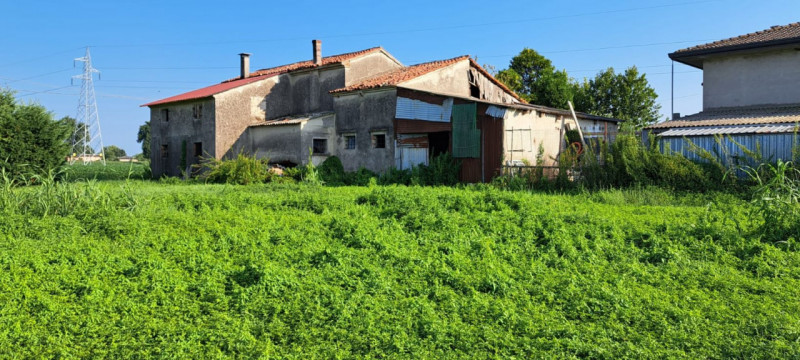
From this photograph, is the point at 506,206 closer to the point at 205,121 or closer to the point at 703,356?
the point at 703,356

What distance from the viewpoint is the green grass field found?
503cm

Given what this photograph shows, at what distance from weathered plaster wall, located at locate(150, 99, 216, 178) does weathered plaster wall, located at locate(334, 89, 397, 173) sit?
6.73 meters

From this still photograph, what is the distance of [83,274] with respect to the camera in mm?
6684

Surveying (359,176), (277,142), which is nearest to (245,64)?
(277,142)

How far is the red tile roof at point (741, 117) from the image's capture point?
14.3m

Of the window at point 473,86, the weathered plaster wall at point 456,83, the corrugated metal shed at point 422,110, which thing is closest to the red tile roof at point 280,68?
the weathered plaster wall at point 456,83

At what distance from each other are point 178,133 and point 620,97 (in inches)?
1082

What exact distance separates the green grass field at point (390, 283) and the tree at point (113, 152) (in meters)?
103

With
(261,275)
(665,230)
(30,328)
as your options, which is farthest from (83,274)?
(665,230)

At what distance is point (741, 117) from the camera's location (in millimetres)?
15539

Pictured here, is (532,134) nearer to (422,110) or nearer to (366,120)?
(422,110)

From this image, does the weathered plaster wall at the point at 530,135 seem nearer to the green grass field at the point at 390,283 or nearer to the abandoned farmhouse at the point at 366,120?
the abandoned farmhouse at the point at 366,120

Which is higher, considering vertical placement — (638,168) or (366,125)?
(366,125)

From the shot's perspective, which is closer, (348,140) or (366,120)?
(366,120)
